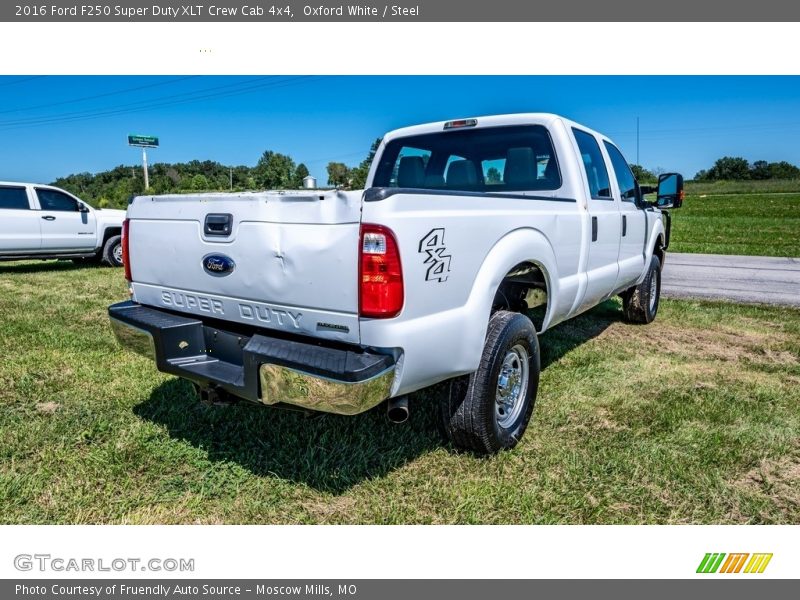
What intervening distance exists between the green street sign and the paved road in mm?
87237

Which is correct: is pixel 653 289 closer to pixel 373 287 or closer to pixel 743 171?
pixel 373 287

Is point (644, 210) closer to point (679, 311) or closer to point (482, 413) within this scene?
point (679, 311)

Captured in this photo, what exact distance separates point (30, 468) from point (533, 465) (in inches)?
105

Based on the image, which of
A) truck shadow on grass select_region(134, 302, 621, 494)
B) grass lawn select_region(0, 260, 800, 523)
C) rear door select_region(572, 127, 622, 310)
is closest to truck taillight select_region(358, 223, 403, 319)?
truck shadow on grass select_region(134, 302, 621, 494)

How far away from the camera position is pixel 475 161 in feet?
14.0

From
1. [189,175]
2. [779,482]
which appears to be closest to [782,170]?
[189,175]

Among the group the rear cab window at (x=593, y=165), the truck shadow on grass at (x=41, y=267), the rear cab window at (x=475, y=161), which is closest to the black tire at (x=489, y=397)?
the rear cab window at (x=475, y=161)

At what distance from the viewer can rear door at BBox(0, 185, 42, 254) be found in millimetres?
10102

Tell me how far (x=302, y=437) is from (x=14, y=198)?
32.7 ft

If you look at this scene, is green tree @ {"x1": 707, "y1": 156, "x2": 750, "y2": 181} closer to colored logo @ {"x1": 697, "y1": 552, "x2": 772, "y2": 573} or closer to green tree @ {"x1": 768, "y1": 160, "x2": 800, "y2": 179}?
green tree @ {"x1": 768, "y1": 160, "x2": 800, "y2": 179}

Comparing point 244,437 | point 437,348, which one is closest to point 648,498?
point 437,348

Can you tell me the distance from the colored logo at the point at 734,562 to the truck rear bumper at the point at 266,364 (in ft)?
4.97

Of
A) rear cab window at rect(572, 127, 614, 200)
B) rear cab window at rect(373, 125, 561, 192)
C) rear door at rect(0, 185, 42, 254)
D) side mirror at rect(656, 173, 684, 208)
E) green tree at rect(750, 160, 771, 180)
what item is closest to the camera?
rear cab window at rect(373, 125, 561, 192)

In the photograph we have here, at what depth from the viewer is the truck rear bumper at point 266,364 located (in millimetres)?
2275
